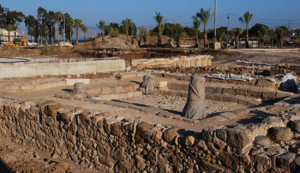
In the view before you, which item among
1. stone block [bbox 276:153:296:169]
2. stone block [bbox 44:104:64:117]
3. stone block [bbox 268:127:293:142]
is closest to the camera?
stone block [bbox 276:153:296:169]

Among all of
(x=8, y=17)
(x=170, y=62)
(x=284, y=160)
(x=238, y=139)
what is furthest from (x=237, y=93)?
(x=8, y=17)

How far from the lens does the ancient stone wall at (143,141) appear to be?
507 cm

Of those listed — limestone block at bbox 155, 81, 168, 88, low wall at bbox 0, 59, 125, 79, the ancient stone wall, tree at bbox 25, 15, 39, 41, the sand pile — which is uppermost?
tree at bbox 25, 15, 39, 41

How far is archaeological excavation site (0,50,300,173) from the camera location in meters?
5.27

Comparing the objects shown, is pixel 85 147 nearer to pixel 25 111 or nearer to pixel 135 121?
pixel 135 121

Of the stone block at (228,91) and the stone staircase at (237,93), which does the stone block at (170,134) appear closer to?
the stone staircase at (237,93)

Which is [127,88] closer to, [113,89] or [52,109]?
[113,89]

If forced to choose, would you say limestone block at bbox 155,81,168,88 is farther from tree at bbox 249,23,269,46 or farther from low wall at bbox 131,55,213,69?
tree at bbox 249,23,269,46

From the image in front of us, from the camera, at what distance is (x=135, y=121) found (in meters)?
6.77

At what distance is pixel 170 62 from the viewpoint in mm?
24812

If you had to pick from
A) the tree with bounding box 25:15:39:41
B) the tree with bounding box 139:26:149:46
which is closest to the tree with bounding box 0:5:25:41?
the tree with bounding box 25:15:39:41

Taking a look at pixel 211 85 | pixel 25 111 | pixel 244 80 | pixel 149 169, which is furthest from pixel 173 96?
pixel 149 169

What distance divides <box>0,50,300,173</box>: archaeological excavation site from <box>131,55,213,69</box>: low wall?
8.18 m

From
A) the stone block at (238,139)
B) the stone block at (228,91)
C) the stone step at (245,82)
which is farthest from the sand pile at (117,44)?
the stone block at (238,139)
